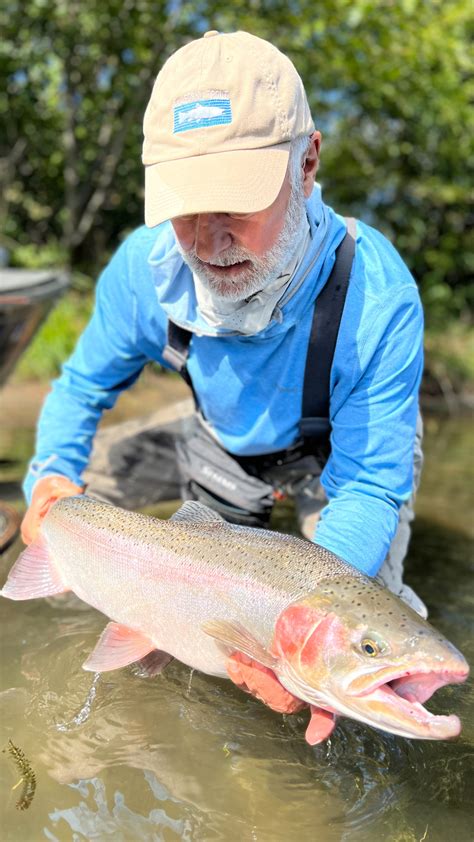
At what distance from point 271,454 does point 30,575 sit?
3.73 ft

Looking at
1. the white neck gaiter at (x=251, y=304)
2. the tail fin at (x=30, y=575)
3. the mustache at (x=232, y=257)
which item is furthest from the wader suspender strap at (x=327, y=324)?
the tail fin at (x=30, y=575)

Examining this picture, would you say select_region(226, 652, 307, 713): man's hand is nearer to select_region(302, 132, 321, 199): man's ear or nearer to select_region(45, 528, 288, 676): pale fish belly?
select_region(45, 528, 288, 676): pale fish belly

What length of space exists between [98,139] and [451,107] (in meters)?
5.45

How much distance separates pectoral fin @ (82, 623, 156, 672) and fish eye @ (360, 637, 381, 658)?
96 centimetres

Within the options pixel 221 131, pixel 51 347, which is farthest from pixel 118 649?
pixel 51 347

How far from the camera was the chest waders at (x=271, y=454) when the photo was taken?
3211 millimetres

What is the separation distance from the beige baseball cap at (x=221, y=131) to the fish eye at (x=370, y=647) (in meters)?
1.33

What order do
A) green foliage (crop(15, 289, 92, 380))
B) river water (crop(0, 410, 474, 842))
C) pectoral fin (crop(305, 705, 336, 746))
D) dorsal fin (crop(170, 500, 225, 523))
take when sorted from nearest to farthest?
1. pectoral fin (crop(305, 705, 336, 746))
2. river water (crop(0, 410, 474, 842))
3. dorsal fin (crop(170, 500, 225, 523))
4. green foliage (crop(15, 289, 92, 380))

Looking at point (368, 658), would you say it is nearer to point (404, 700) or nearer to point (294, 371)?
point (404, 700)

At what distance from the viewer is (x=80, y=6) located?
37.6 feet

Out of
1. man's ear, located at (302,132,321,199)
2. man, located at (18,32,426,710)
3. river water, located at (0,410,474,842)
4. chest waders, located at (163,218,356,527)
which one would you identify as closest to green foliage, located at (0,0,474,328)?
chest waders, located at (163,218,356,527)

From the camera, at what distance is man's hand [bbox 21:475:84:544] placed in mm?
3432

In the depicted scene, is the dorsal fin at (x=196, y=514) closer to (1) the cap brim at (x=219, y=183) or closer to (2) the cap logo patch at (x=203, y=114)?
(1) the cap brim at (x=219, y=183)

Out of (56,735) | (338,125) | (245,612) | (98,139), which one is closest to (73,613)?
A: (56,735)
